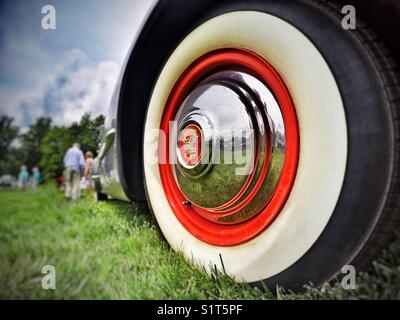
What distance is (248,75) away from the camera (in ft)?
2.48

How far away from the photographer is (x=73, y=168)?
28.6 inches

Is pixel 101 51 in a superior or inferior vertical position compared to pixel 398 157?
superior

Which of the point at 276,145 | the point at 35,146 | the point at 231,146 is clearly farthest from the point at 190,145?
the point at 35,146

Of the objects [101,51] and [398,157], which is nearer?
[398,157]

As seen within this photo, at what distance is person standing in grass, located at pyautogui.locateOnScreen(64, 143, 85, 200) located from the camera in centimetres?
72

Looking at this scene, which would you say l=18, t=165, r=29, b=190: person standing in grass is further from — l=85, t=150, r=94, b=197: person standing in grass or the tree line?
l=85, t=150, r=94, b=197: person standing in grass

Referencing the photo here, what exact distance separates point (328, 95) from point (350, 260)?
0.30 m

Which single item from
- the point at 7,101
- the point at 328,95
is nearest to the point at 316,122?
the point at 328,95

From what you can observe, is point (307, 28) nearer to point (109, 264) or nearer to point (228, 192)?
point (228, 192)

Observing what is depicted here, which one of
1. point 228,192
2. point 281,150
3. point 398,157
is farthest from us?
point 228,192

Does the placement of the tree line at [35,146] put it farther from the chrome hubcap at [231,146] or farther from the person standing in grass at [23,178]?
the chrome hubcap at [231,146]

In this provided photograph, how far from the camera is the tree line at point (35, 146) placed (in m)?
0.71

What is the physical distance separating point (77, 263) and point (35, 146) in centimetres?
27

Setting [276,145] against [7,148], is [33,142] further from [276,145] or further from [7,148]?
[276,145]
